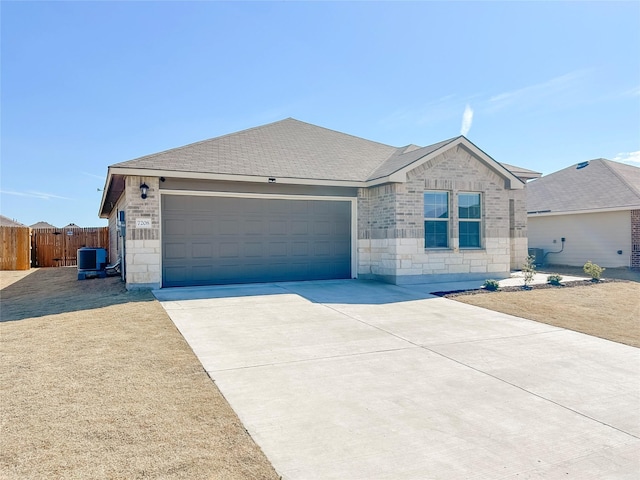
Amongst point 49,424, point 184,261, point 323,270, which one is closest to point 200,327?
point 49,424

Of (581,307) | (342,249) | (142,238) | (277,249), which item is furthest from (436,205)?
(142,238)

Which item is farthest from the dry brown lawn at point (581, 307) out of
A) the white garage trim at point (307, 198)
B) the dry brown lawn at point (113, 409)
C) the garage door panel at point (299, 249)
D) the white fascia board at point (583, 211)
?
the dry brown lawn at point (113, 409)

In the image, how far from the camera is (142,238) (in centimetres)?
1051

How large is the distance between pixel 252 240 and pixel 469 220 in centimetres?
684

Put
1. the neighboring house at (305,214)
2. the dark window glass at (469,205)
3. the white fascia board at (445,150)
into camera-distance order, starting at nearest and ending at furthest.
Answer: the neighboring house at (305,214)
the white fascia board at (445,150)
the dark window glass at (469,205)

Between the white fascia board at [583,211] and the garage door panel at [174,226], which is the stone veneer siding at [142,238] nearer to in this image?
the garage door panel at [174,226]

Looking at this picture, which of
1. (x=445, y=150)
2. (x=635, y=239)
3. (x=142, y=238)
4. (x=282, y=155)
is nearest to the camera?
(x=142, y=238)

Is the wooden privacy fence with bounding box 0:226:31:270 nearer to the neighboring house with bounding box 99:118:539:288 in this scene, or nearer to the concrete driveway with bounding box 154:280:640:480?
the neighboring house with bounding box 99:118:539:288

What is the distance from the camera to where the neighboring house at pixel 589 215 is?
16.8 meters

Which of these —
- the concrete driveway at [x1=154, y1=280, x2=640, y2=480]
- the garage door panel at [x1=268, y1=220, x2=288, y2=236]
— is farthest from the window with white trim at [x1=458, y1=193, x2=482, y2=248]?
the garage door panel at [x1=268, y1=220, x2=288, y2=236]

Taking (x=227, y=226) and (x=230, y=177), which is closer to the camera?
(x=230, y=177)

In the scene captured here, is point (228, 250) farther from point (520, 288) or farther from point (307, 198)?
point (520, 288)

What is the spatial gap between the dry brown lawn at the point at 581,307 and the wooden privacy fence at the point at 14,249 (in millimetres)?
20737

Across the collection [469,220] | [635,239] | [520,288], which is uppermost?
[469,220]
